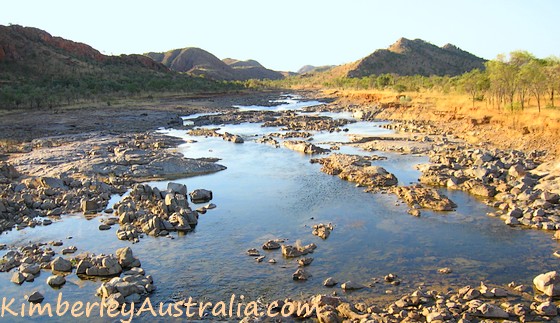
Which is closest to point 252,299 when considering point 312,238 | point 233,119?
point 312,238

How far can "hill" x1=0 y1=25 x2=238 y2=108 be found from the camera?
60.4m

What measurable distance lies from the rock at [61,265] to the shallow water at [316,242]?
0.31 m

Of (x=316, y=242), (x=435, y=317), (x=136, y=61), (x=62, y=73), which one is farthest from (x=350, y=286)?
(x=136, y=61)

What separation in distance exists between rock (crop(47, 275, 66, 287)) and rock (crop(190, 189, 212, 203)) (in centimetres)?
779

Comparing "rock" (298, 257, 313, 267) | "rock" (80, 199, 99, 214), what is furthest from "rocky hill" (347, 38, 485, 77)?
"rock" (298, 257, 313, 267)

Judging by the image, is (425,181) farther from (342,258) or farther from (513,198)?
(342,258)

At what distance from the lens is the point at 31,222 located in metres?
16.5

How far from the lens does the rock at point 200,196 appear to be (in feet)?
63.7

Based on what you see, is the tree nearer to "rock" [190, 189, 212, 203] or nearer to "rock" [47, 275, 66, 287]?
"rock" [190, 189, 212, 203]

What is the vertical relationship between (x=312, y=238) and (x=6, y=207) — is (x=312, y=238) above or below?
below

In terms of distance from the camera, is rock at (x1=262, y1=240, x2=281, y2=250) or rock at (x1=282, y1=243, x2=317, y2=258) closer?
rock at (x1=282, y1=243, x2=317, y2=258)

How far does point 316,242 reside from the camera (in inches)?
565

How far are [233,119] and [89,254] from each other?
39114mm

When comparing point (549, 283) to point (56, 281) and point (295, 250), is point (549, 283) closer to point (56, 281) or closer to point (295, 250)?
point (295, 250)
